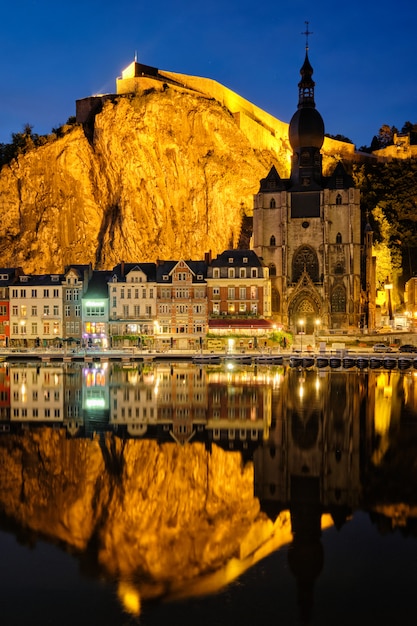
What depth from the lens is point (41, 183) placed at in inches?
3164

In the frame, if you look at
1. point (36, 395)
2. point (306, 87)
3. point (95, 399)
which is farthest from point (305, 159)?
point (36, 395)

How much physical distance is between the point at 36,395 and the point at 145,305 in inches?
1119

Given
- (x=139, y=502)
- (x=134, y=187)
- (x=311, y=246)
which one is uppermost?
(x=134, y=187)

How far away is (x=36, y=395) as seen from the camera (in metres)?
31.2

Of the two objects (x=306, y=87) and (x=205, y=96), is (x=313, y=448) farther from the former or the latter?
(x=205, y=96)

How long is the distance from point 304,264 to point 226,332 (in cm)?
1387

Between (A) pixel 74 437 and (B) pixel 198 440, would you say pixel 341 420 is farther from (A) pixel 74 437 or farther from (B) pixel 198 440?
(A) pixel 74 437

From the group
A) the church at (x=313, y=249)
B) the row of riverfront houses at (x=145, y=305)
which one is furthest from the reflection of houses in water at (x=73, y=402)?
the church at (x=313, y=249)

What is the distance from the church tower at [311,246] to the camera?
64000 millimetres

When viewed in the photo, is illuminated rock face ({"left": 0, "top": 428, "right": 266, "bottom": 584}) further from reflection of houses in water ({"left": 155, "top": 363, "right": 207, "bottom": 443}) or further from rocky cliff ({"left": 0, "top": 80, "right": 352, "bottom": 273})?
rocky cliff ({"left": 0, "top": 80, "right": 352, "bottom": 273})

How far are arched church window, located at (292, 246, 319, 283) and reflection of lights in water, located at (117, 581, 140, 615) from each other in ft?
185

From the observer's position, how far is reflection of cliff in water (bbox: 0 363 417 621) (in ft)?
38.8

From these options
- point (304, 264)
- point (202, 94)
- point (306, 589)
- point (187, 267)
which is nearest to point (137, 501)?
point (306, 589)

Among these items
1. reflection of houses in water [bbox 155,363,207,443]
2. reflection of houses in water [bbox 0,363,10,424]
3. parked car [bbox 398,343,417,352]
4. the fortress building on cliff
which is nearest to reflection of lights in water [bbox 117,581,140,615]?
reflection of houses in water [bbox 155,363,207,443]
